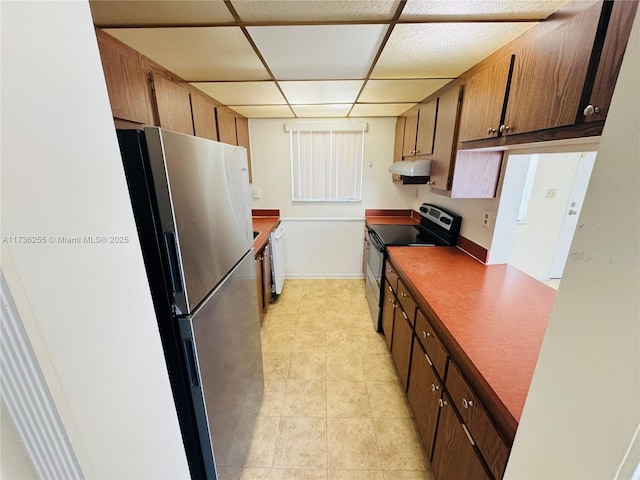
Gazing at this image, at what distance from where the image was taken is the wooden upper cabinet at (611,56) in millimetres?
704

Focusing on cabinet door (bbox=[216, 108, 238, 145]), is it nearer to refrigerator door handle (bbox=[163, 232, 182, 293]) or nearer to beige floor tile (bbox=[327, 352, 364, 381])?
refrigerator door handle (bbox=[163, 232, 182, 293])

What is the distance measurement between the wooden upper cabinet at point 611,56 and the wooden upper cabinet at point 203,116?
2135mm

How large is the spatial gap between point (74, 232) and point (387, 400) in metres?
2.08

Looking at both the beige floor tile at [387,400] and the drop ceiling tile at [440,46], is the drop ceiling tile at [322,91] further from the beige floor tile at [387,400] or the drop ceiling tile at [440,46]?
the beige floor tile at [387,400]

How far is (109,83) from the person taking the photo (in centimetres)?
115

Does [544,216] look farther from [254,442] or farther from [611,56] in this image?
[254,442]

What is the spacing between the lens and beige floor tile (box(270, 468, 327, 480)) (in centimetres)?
146

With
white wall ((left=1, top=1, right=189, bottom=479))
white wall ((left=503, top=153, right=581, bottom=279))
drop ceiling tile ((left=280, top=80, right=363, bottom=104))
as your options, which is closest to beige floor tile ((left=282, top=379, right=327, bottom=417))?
white wall ((left=1, top=1, right=189, bottom=479))

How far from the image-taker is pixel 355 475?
1472 millimetres

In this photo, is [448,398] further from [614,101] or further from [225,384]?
[614,101]

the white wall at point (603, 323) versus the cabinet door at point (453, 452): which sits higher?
the white wall at point (603, 323)

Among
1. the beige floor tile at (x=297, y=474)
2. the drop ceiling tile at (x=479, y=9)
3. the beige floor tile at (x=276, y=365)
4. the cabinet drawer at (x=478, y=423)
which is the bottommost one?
the beige floor tile at (x=297, y=474)

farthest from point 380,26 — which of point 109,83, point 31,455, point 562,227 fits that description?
point 562,227

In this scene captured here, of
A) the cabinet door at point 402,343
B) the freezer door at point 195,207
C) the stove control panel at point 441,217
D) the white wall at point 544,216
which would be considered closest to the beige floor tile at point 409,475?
the cabinet door at point 402,343
